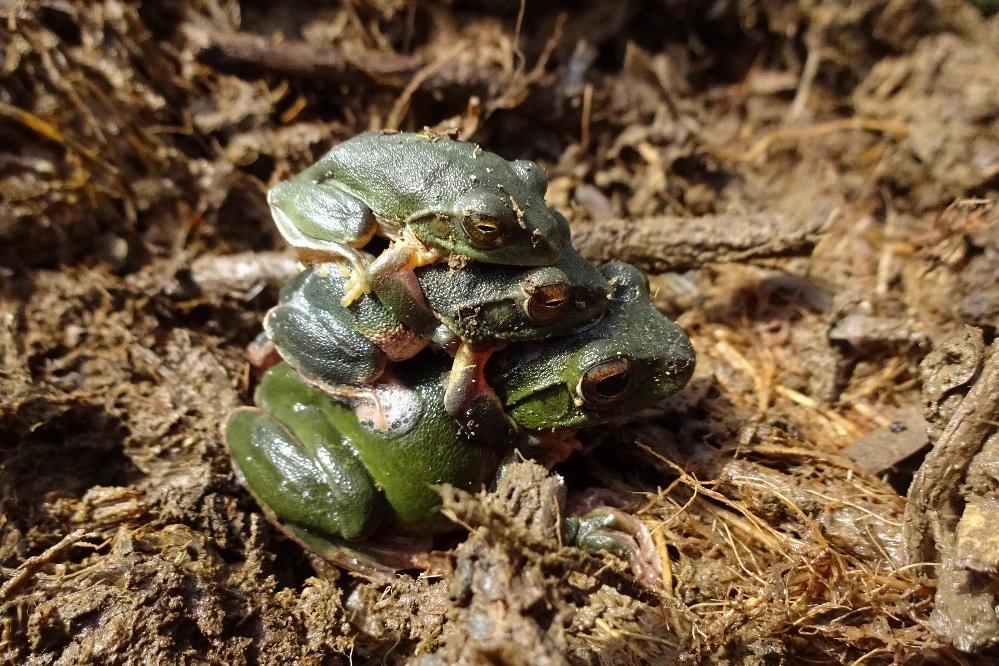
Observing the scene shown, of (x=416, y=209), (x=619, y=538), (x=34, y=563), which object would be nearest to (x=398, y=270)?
(x=416, y=209)

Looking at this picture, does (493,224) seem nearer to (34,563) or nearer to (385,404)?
(385,404)

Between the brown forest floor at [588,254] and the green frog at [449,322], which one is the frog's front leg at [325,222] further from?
the brown forest floor at [588,254]

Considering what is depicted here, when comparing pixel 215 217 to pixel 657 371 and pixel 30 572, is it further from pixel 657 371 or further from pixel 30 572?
pixel 657 371

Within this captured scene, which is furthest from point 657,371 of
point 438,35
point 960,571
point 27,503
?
point 438,35

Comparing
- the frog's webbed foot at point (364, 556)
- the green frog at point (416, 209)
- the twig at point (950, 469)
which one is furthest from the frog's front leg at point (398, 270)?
the twig at point (950, 469)

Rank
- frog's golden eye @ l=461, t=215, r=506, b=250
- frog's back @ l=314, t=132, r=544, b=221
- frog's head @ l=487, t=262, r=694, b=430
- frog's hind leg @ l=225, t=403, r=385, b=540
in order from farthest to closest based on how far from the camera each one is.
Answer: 1. frog's hind leg @ l=225, t=403, r=385, b=540
2. frog's head @ l=487, t=262, r=694, b=430
3. frog's back @ l=314, t=132, r=544, b=221
4. frog's golden eye @ l=461, t=215, r=506, b=250

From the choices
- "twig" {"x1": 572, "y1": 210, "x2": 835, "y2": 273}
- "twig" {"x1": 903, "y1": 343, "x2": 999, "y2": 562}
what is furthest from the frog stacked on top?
"twig" {"x1": 903, "y1": 343, "x2": 999, "y2": 562}

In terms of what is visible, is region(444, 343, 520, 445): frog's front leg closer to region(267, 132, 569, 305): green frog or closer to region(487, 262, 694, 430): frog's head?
region(487, 262, 694, 430): frog's head
